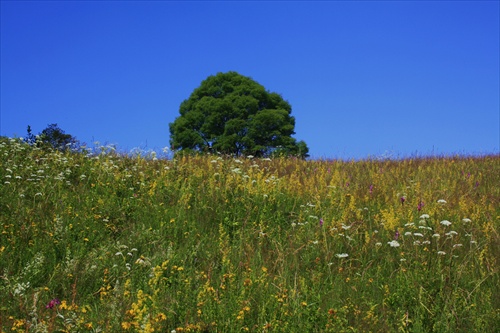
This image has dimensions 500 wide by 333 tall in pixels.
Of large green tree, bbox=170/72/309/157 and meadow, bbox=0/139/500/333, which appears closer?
meadow, bbox=0/139/500/333

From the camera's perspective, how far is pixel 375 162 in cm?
1481

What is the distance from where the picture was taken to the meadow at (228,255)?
4312 millimetres

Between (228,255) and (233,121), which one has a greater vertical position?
(233,121)

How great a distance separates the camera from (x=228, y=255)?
19.2 feet

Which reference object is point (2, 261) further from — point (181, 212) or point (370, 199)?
point (370, 199)

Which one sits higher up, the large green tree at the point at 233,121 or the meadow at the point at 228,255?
the large green tree at the point at 233,121

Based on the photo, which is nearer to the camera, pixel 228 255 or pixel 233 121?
pixel 228 255

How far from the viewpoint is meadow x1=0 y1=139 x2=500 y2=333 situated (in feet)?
14.1

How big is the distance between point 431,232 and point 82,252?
4.38m

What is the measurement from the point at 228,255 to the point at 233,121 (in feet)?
96.2

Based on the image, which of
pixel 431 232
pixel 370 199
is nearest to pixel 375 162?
pixel 370 199

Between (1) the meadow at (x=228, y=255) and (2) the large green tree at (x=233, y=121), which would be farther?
(2) the large green tree at (x=233, y=121)

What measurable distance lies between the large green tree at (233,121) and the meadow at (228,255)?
2480 centimetres

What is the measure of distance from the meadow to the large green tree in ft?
81.4
